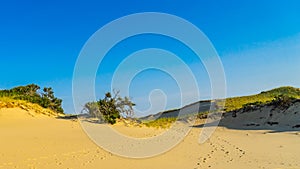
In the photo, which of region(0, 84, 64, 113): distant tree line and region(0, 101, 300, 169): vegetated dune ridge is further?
region(0, 84, 64, 113): distant tree line

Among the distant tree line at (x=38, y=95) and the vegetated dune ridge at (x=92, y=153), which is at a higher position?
the distant tree line at (x=38, y=95)

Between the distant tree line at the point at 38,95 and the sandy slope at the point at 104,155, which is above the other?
the distant tree line at the point at 38,95

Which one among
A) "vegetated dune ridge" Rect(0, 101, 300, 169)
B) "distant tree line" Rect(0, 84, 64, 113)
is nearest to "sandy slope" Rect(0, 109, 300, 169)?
"vegetated dune ridge" Rect(0, 101, 300, 169)

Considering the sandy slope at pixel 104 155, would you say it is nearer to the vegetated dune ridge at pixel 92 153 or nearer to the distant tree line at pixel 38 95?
the vegetated dune ridge at pixel 92 153

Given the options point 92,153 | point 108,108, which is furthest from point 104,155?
point 108,108

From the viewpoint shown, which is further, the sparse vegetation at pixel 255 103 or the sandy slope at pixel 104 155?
the sparse vegetation at pixel 255 103

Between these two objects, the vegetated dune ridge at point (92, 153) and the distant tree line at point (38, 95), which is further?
the distant tree line at point (38, 95)

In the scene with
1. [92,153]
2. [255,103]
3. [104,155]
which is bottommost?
[104,155]

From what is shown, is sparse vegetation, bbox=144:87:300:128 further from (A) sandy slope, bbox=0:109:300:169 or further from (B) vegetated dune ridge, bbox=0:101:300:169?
(A) sandy slope, bbox=0:109:300:169

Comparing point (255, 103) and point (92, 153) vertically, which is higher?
point (255, 103)

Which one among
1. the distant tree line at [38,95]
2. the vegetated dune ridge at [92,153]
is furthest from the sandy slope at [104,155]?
the distant tree line at [38,95]

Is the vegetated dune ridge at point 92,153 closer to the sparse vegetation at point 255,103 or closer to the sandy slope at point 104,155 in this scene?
the sandy slope at point 104,155

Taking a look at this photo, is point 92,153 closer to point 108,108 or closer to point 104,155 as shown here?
point 104,155

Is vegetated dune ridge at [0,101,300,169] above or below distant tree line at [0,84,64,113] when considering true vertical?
below
